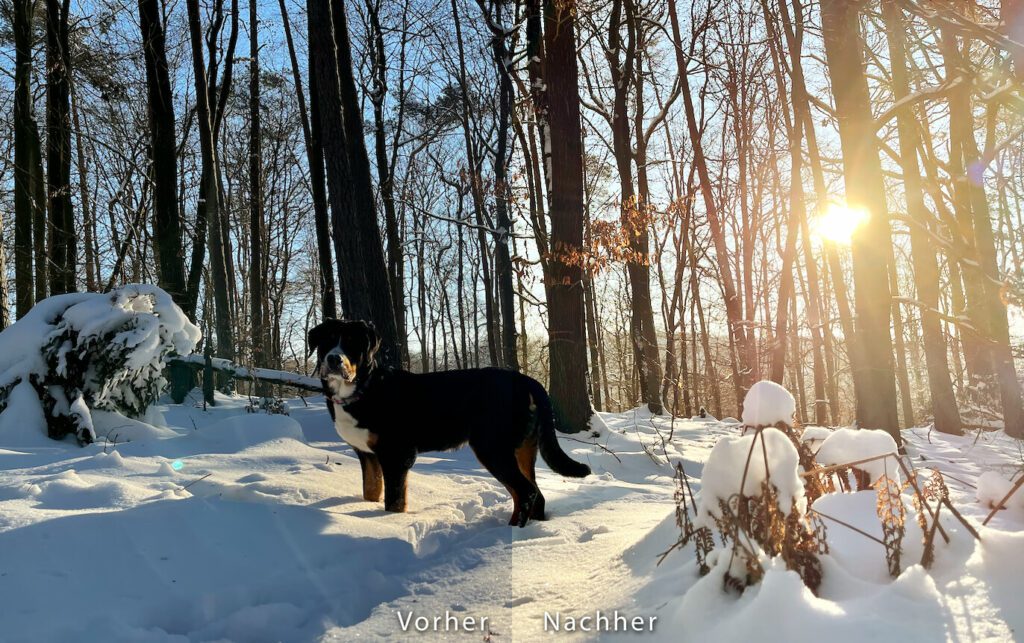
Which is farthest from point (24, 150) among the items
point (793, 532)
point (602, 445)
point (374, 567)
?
point (793, 532)

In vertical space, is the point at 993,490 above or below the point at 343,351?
below

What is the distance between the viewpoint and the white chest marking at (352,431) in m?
4.22

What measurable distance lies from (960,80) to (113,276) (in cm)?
1181

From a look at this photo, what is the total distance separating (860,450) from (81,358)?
5917 mm

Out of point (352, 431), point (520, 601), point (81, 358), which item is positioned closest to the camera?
point (520, 601)

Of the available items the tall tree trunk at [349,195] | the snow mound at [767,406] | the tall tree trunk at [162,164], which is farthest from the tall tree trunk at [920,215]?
the tall tree trunk at [162,164]

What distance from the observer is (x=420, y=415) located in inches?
173

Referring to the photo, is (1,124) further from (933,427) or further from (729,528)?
(933,427)

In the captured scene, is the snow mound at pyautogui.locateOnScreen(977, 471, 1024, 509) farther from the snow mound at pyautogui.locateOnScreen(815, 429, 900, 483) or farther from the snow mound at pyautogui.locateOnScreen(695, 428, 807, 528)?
the snow mound at pyautogui.locateOnScreen(695, 428, 807, 528)

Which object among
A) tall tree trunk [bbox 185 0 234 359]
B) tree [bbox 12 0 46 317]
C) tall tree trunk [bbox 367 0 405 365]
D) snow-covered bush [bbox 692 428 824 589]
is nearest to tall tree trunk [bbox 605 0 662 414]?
tall tree trunk [bbox 367 0 405 365]

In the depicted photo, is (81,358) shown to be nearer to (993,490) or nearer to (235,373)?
(235,373)

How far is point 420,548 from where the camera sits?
10.7ft

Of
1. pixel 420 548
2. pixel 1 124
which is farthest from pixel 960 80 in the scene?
pixel 1 124

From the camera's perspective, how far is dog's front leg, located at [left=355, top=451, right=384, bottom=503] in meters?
4.32
